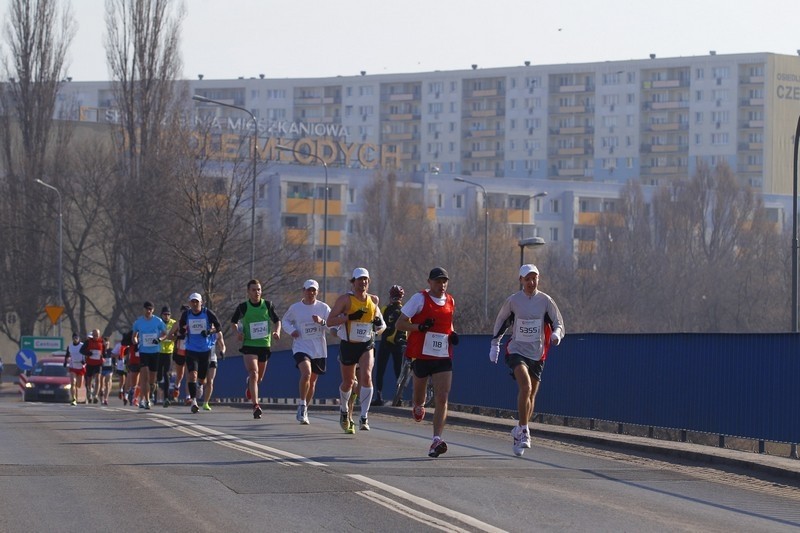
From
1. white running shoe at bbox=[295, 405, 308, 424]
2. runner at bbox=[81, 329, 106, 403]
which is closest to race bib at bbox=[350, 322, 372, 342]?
white running shoe at bbox=[295, 405, 308, 424]

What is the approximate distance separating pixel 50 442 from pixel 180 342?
31.7 ft

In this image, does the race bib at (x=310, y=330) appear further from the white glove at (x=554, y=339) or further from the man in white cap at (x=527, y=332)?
the white glove at (x=554, y=339)

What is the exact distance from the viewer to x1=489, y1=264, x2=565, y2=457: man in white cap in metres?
14.8

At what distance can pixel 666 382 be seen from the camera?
60.7 feet

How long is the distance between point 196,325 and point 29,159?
46.1 meters

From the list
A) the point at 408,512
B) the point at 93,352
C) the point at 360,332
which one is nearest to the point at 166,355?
the point at 93,352

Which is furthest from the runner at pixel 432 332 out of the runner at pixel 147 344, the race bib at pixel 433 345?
the runner at pixel 147 344

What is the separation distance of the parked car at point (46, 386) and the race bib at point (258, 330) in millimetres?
27412

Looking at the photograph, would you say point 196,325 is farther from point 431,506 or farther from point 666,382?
point 431,506

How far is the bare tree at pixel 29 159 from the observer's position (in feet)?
213

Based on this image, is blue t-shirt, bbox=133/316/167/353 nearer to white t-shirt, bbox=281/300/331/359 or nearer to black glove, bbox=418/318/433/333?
white t-shirt, bbox=281/300/331/359

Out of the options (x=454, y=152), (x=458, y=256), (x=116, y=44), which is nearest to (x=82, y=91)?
(x=454, y=152)

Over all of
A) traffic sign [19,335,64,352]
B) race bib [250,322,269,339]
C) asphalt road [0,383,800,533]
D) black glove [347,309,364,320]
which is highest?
black glove [347,309,364,320]

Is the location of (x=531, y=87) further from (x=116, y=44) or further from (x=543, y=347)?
(x=543, y=347)
